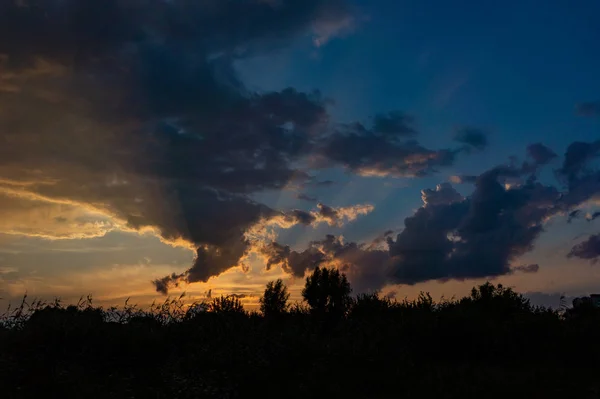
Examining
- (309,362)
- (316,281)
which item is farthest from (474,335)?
(316,281)

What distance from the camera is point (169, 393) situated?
43.3 feet

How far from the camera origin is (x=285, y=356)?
15.8 metres

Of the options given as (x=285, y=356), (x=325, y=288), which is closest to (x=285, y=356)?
(x=285, y=356)

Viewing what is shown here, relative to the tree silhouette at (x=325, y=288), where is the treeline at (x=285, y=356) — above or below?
below

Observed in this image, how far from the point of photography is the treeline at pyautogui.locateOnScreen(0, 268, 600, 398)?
13.6 m

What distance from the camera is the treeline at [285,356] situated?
1360 cm

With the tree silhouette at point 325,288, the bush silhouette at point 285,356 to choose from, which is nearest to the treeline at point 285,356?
the bush silhouette at point 285,356

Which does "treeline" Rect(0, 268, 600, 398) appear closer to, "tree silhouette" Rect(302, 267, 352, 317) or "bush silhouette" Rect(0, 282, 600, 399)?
"bush silhouette" Rect(0, 282, 600, 399)

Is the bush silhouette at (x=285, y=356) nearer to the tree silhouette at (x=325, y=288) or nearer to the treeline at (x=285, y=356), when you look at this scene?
the treeline at (x=285, y=356)

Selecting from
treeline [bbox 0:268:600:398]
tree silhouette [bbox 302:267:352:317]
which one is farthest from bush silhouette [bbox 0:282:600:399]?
tree silhouette [bbox 302:267:352:317]

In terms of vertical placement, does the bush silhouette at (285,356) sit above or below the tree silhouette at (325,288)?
below

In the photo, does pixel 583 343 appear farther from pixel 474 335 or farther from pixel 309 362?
pixel 309 362

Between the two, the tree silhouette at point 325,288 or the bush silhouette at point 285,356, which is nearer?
the bush silhouette at point 285,356

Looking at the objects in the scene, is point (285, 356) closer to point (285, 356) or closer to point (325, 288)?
point (285, 356)
